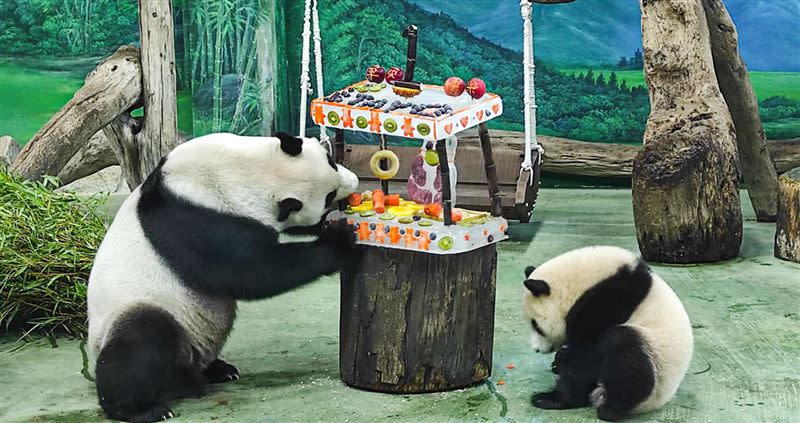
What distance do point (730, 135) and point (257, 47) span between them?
4478 millimetres

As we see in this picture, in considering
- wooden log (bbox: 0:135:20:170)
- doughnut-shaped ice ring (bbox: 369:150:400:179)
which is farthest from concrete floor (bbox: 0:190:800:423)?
wooden log (bbox: 0:135:20:170)

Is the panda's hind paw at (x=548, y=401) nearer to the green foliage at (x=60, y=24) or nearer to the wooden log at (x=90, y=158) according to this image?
the wooden log at (x=90, y=158)

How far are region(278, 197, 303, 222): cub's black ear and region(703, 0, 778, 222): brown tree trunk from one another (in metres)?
4.43

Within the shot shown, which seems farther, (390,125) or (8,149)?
(8,149)

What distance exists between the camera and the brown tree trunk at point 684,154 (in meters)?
6.55

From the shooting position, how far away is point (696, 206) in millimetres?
6570

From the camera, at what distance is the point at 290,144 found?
13.3 feet

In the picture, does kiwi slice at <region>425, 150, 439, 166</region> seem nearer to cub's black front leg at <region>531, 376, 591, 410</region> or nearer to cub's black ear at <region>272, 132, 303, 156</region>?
cub's black ear at <region>272, 132, 303, 156</region>

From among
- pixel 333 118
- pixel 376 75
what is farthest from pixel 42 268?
pixel 376 75

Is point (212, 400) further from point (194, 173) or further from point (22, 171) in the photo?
point (22, 171)

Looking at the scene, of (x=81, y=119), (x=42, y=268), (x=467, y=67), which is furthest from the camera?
(x=467, y=67)

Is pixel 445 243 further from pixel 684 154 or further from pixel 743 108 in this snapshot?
pixel 743 108

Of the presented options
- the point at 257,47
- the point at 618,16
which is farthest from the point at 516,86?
the point at 257,47

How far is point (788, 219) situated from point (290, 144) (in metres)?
3.97
